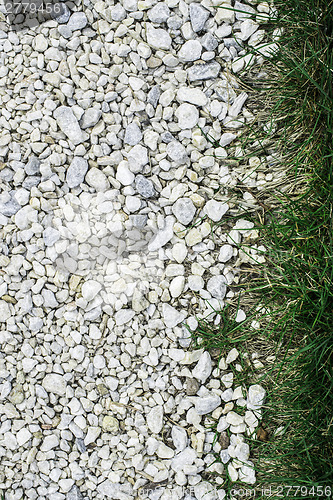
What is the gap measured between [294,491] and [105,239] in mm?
1331

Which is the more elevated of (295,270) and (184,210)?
(184,210)

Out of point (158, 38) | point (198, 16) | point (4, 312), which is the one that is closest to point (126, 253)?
point (4, 312)

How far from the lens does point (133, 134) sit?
6.58 feet

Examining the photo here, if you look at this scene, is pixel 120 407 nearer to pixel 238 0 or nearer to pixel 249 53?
pixel 249 53

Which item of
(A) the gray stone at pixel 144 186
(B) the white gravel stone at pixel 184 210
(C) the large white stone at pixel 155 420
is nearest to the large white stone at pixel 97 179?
(A) the gray stone at pixel 144 186

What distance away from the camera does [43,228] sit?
79.0 inches

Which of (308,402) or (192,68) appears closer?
(308,402)

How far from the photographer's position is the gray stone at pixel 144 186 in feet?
6.54

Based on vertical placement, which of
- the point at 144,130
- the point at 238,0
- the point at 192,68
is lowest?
the point at 144,130

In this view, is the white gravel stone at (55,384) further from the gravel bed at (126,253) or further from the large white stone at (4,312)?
the large white stone at (4,312)

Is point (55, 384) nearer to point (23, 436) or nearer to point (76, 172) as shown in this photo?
point (23, 436)

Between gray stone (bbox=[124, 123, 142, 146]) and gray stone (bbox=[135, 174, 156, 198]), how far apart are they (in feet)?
0.51

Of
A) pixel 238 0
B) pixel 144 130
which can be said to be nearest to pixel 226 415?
pixel 144 130

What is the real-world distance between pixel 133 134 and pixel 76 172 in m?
0.30
